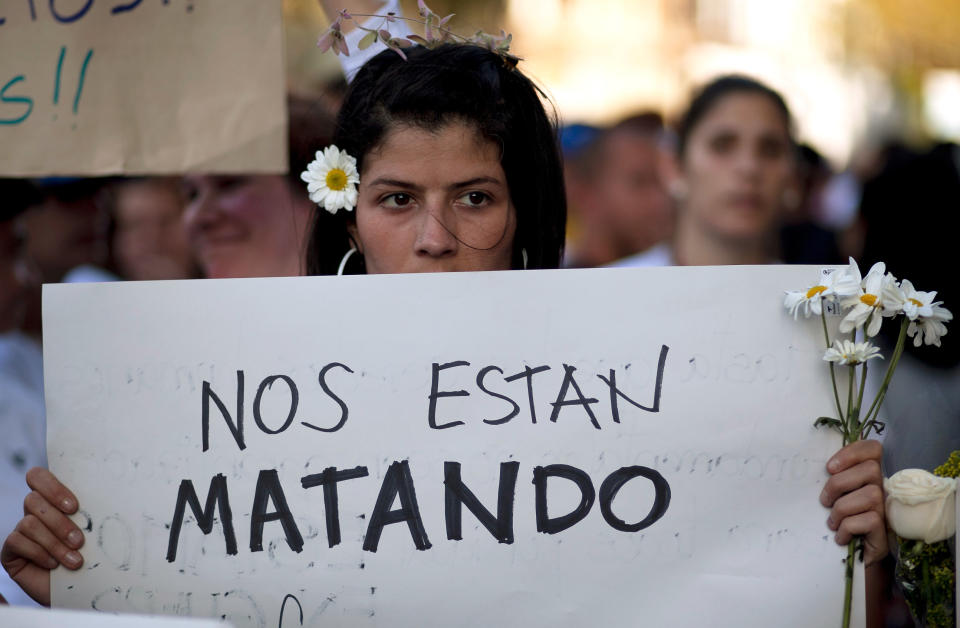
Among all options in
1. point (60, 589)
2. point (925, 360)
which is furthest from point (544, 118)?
point (925, 360)

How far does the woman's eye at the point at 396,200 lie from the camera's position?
5.75 ft

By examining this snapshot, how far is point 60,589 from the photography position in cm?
152

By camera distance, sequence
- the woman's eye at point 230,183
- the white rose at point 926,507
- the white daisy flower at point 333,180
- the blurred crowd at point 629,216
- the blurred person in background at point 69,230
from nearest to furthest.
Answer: the white rose at point 926,507
the white daisy flower at point 333,180
the blurred crowd at point 629,216
the woman's eye at point 230,183
the blurred person in background at point 69,230

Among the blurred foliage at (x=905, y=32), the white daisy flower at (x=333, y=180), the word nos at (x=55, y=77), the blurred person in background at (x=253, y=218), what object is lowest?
Result: the white daisy flower at (x=333, y=180)

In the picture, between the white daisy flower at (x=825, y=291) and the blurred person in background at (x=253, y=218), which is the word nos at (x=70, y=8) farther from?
the white daisy flower at (x=825, y=291)

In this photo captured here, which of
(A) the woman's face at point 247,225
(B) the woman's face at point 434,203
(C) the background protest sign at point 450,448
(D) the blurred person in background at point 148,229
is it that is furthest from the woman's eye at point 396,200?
(D) the blurred person in background at point 148,229

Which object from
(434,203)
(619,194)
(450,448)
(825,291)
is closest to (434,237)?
(434,203)

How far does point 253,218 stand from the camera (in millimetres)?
3004

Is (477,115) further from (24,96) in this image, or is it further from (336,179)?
(24,96)

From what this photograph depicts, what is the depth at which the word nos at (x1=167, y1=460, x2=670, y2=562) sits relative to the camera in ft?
4.81

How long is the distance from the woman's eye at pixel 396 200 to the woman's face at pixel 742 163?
1585 millimetres

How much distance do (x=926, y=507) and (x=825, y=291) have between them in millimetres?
346

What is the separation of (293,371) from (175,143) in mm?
1127

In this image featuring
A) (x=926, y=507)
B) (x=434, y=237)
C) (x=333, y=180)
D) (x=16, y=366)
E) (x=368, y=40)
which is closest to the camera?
(x=926, y=507)
